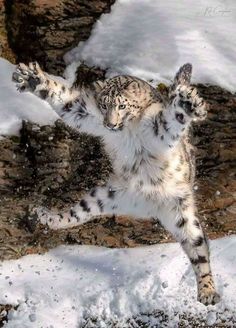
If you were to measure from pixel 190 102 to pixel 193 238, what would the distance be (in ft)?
6.48

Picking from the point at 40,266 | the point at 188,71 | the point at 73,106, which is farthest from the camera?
the point at 40,266

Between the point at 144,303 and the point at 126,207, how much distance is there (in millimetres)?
1430

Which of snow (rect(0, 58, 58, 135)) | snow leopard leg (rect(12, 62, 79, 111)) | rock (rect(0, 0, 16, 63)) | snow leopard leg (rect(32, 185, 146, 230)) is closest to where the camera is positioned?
snow leopard leg (rect(12, 62, 79, 111))

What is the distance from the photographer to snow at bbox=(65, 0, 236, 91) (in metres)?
7.86

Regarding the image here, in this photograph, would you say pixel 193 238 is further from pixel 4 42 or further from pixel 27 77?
pixel 4 42

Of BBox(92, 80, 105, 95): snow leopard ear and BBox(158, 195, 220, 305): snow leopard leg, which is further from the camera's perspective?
BBox(158, 195, 220, 305): snow leopard leg

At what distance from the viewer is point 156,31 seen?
8.20 m

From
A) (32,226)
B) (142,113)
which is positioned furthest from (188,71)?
(32,226)

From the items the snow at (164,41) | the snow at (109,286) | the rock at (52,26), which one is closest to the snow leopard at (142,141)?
the snow at (164,41)

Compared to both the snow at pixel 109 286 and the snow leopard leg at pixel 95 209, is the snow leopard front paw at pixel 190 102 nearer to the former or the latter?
the snow leopard leg at pixel 95 209

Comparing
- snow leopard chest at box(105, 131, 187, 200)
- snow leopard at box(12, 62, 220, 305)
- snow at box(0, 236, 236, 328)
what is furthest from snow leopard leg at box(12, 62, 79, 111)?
snow at box(0, 236, 236, 328)

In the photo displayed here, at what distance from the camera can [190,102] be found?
554 cm

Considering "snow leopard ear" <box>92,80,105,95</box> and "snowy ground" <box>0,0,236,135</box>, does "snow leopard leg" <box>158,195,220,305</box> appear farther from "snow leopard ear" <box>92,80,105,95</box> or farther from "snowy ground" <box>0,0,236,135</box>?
"snowy ground" <box>0,0,236,135</box>

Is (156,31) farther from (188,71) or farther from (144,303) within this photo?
(144,303)
